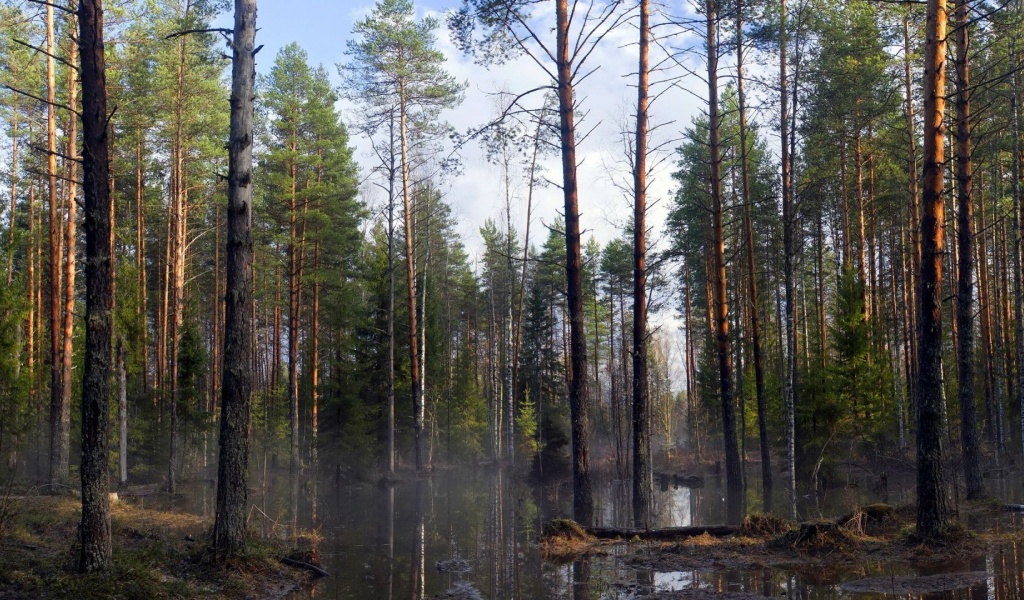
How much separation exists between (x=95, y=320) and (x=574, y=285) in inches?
318

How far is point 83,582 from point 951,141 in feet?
92.2

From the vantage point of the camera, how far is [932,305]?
1033 cm

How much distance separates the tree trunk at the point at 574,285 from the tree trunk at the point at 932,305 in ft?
17.5

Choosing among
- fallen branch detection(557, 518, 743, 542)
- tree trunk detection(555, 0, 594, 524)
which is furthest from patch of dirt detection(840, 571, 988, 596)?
tree trunk detection(555, 0, 594, 524)

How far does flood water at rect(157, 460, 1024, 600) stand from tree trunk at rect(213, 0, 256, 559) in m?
1.29

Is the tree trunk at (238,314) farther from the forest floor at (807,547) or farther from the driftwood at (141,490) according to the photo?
the driftwood at (141,490)

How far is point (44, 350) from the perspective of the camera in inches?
1181

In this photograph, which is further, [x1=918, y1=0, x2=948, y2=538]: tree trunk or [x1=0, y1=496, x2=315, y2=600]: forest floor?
[x1=918, y1=0, x2=948, y2=538]: tree trunk

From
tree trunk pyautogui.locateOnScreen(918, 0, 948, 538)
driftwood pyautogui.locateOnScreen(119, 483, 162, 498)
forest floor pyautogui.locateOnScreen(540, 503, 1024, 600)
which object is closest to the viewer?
forest floor pyautogui.locateOnScreen(540, 503, 1024, 600)

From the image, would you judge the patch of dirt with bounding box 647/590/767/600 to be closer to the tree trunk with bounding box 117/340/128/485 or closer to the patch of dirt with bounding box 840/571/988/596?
the patch of dirt with bounding box 840/571/988/596

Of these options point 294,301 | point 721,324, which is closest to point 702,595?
point 721,324

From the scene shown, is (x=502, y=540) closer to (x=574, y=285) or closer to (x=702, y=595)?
(x=574, y=285)

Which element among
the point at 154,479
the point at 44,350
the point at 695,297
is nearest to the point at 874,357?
the point at 695,297

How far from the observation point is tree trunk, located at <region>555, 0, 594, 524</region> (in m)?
13.3
